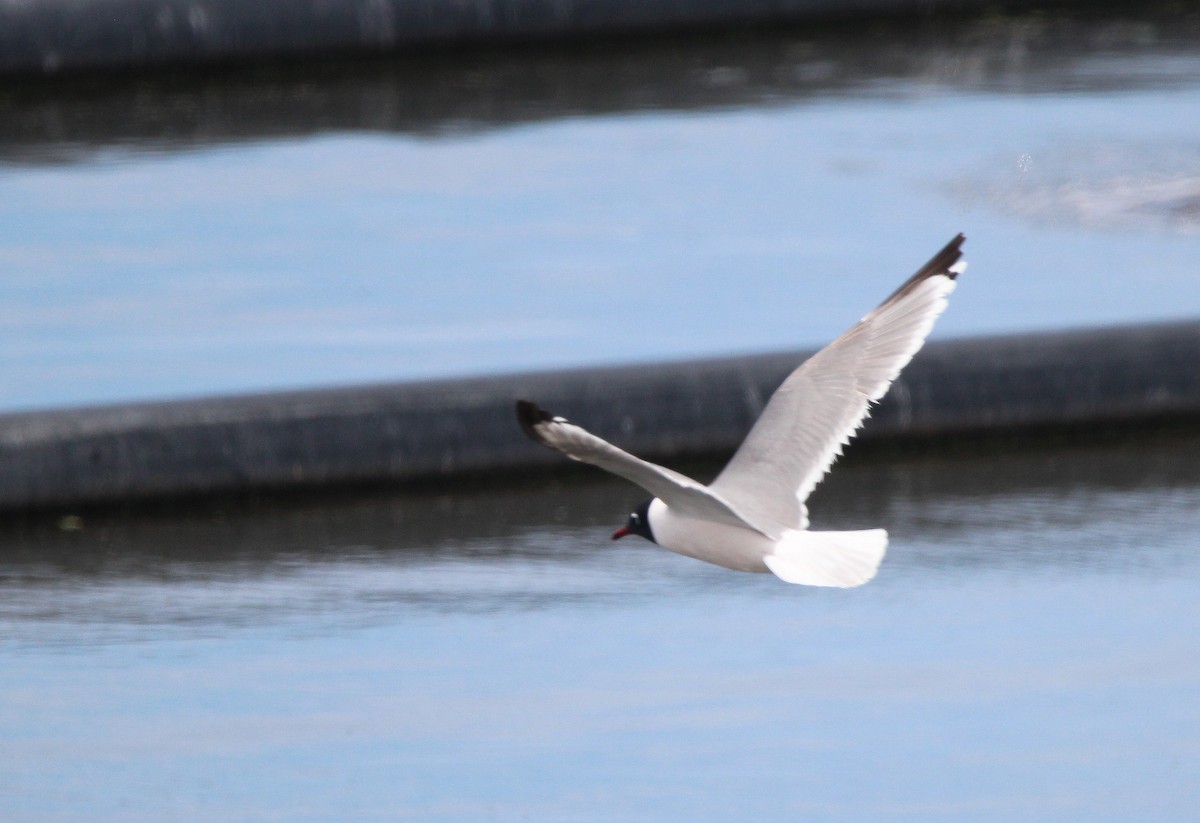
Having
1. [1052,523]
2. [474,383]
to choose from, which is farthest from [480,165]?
[1052,523]

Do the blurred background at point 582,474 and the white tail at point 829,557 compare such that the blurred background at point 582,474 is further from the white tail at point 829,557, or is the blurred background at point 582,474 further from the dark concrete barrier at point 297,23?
Result: the white tail at point 829,557

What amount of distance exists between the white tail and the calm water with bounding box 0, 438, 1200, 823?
2.44ft

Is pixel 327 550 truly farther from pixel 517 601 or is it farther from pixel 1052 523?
pixel 1052 523

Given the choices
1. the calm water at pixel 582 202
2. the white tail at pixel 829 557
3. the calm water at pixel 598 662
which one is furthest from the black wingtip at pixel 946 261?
the calm water at pixel 582 202

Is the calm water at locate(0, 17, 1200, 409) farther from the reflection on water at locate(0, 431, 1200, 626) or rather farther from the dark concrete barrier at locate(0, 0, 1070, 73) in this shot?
the reflection on water at locate(0, 431, 1200, 626)

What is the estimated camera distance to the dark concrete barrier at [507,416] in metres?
6.43

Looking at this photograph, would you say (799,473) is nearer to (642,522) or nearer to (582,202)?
(642,522)

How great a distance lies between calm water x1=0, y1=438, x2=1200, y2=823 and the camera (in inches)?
190

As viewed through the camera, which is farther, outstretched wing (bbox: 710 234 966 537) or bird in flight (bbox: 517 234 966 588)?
outstretched wing (bbox: 710 234 966 537)

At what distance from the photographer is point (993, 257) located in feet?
28.4

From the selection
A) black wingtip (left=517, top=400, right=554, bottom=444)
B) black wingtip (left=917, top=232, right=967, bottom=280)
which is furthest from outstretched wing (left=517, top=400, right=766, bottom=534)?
black wingtip (left=917, top=232, right=967, bottom=280)

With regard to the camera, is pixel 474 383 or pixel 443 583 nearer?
pixel 443 583

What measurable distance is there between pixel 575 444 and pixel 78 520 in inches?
127

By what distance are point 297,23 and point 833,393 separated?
697 cm
